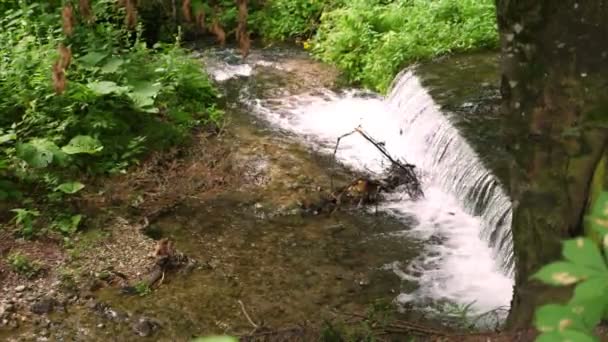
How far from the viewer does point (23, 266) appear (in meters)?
5.32

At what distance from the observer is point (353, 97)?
32.1 feet

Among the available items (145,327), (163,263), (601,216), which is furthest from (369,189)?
(601,216)

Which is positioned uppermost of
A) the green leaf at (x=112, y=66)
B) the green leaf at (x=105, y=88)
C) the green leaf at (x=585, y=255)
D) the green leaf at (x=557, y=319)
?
the green leaf at (x=585, y=255)

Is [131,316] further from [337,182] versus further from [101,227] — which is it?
[337,182]

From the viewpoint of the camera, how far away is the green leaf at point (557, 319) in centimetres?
138

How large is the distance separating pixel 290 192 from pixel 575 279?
18.2ft

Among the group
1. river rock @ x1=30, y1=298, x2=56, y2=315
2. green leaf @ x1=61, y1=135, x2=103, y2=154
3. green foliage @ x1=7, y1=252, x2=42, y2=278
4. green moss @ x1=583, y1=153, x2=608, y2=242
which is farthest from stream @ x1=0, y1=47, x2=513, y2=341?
green moss @ x1=583, y1=153, x2=608, y2=242

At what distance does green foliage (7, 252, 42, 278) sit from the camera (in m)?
5.29

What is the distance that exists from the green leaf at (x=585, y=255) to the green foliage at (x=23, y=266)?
4.62 m

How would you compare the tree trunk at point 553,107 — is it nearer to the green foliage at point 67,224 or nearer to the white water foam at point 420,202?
the white water foam at point 420,202

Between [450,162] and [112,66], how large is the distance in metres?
3.32

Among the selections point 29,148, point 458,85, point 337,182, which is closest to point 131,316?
point 29,148

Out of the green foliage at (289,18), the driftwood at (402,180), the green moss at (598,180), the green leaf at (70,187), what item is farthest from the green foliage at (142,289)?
the green foliage at (289,18)

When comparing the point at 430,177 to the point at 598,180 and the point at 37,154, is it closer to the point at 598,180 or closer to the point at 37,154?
the point at 37,154
